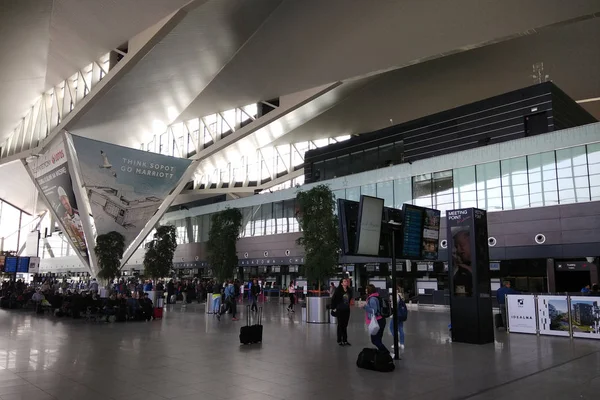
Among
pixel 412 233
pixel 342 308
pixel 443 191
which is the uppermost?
pixel 443 191

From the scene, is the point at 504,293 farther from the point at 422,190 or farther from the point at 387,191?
the point at 387,191

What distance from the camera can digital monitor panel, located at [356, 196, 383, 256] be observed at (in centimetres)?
765

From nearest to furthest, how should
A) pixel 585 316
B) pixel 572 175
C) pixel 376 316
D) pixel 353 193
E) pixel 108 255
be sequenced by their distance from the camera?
1. pixel 376 316
2. pixel 585 316
3. pixel 572 175
4. pixel 108 255
5. pixel 353 193

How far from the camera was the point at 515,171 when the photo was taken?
23219 millimetres

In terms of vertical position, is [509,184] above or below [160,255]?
above

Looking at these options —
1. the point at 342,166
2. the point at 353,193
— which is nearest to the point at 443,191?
the point at 353,193

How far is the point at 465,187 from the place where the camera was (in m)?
25.2

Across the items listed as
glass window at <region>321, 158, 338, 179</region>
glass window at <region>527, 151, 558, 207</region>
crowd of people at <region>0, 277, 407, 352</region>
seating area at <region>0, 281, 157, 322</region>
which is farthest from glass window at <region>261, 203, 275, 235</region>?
seating area at <region>0, 281, 157, 322</region>

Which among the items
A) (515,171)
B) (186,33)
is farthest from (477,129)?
(186,33)

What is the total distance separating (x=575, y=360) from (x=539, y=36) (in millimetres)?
26677

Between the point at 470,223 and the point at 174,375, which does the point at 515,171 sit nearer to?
the point at 470,223

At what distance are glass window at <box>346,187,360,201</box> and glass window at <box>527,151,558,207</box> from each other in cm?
1157

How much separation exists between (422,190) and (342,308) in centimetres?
1884

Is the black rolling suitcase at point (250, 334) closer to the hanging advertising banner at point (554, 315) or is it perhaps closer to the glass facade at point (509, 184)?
the hanging advertising banner at point (554, 315)
